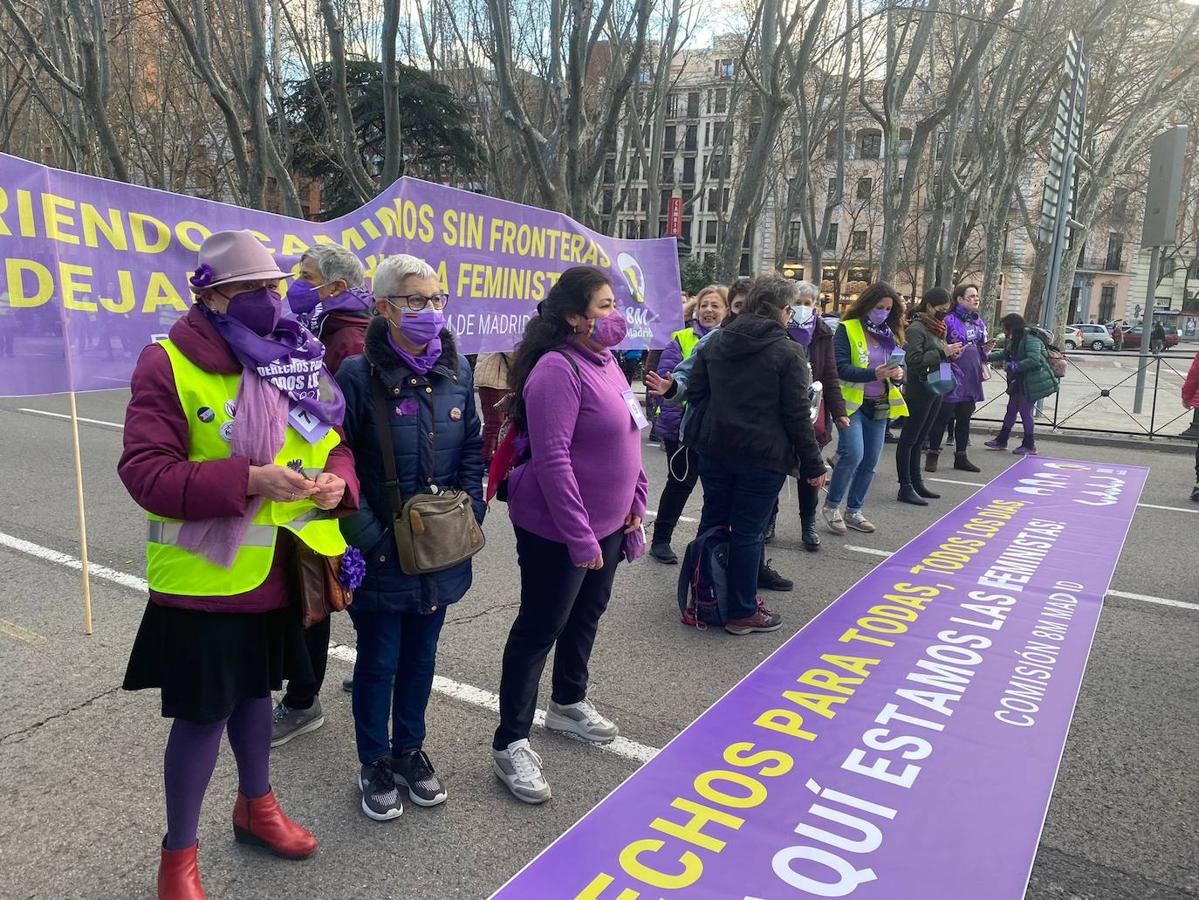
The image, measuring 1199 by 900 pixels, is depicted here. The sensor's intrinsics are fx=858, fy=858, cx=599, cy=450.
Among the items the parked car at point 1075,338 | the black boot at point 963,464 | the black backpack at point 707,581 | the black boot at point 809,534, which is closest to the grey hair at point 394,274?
the black backpack at point 707,581

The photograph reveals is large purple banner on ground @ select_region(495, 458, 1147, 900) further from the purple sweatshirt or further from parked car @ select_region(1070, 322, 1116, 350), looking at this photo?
parked car @ select_region(1070, 322, 1116, 350)

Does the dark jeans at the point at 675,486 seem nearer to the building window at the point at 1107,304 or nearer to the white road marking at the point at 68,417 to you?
the white road marking at the point at 68,417

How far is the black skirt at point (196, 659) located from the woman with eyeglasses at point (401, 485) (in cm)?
44

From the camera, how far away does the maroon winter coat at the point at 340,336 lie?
3287 mm

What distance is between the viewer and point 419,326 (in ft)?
8.45

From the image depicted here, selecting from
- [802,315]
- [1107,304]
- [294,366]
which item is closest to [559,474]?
[294,366]

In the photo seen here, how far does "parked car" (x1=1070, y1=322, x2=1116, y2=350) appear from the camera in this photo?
43.1 m

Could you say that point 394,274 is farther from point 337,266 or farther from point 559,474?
point 337,266

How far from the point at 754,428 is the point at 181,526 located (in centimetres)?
280

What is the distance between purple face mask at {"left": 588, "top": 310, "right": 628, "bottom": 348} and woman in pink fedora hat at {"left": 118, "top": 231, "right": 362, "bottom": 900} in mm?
933

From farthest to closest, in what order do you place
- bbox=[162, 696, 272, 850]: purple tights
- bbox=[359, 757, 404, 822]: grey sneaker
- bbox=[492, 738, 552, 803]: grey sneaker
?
bbox=[492, 738, 552, 803]: grey sneaker < bbox=[359, 757, 404, 822]: grey sneaker < bbox=[162, 696, 272, 850]: purple tights

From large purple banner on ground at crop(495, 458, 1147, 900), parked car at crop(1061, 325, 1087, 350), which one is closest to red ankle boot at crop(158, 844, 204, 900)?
large purple banner on ground at crop(495, 458, 1147, 900)

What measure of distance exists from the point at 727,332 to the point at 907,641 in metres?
1.76

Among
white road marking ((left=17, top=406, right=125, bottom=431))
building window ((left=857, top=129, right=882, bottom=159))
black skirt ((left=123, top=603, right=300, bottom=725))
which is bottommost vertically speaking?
white road marking ((left=17, top=406, right=125, bottom=431))
